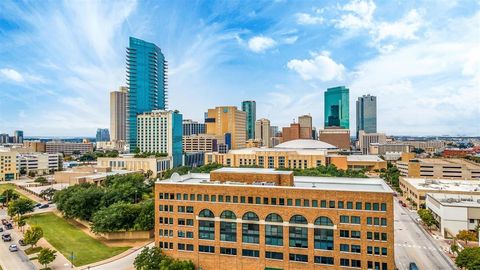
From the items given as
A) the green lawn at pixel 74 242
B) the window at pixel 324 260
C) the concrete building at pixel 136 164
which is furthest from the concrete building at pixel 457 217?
the concrete building at pixel 136 164

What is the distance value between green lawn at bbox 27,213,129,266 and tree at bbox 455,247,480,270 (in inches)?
2360

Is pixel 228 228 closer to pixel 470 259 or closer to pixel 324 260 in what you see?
pixel 324 260

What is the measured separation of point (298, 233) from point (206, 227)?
1575 cm

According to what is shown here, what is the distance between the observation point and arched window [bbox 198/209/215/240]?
5422cm

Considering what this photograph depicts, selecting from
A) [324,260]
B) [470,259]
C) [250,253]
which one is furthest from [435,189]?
[250,253]

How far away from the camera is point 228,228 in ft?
175

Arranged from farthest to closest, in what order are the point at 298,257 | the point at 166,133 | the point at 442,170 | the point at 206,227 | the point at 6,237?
the point at 166,133, the point at 442,170, the point at 6,237, the point at 206,227, the point at 298,257

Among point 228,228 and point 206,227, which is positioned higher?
point 228,228

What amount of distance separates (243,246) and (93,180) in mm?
87269

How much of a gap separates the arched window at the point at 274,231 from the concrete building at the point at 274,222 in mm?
159

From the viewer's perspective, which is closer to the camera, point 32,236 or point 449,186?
point 32,236

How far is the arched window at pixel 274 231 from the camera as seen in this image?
5097 cm

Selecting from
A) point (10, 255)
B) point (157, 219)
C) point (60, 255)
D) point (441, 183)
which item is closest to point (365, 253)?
point (157, 219)

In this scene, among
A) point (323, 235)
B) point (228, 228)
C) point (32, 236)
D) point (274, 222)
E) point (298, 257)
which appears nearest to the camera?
point (323, 235)
